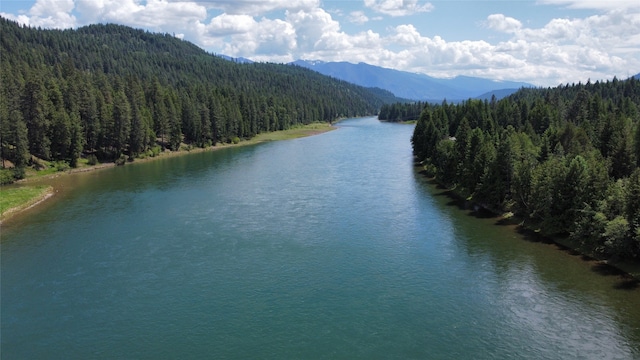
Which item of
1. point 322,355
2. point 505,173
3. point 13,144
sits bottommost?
point 322,355

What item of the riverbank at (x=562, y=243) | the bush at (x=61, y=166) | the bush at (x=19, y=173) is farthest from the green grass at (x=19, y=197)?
the riverbank at (x=562, y=243)

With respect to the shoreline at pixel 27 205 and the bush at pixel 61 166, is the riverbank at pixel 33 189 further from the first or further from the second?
the bush at pixel 61 166

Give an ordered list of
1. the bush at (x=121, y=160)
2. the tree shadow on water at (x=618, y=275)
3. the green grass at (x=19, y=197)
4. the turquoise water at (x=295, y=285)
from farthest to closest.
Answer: the bush at (x=121, y=160) < the green grass at (x=19, y=197) < the tree shadow on water at (x=618, y=275) < the turquoise water at (x=295, y=285)

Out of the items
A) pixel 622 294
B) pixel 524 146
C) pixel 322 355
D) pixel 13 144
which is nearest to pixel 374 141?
pixel 524 146

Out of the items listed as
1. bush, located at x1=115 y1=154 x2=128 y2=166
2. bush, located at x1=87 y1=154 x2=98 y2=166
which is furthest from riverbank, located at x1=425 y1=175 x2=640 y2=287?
bush, located at x1=87 y1=154 x2=98 y2=166

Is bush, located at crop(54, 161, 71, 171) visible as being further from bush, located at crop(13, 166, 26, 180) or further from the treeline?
the treeline

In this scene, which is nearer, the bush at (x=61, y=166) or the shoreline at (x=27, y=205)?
the shoreline at (x=27, y=205)

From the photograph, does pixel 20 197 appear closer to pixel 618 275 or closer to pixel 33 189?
pixel 33 189

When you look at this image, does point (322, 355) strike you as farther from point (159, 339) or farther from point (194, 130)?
point (194, 130)
